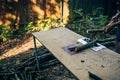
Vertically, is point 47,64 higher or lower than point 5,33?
lower

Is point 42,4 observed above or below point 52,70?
above

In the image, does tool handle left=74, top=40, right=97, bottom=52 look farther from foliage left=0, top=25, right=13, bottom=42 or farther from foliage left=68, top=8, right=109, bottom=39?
foliage left=0, top=25, right=13, bottom=42

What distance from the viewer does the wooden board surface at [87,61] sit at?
2.74 metres

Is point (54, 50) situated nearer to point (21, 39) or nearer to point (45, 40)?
point (45, 40)

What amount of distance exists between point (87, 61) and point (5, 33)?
4704 millimetres

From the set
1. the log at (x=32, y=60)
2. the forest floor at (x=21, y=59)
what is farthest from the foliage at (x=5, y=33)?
the log at (x=32, y=60)

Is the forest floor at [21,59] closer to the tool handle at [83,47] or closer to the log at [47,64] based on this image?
the log at [47,64]

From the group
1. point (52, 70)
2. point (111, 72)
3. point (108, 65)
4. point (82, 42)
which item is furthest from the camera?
point (52, 70)

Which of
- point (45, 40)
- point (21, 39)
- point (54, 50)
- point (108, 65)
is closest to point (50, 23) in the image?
point (21, 39)

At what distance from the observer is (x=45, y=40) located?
4.19m

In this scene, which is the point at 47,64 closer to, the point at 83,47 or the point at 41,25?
the point at 83,47

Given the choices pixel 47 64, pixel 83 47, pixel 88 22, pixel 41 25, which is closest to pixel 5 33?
pixel 41 25

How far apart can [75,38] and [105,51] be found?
0.90 m

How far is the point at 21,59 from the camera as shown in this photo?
5727mm
